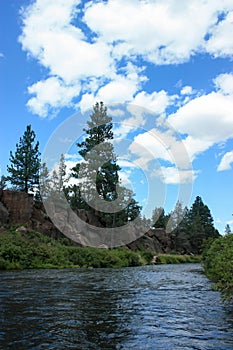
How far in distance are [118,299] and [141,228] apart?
193ft

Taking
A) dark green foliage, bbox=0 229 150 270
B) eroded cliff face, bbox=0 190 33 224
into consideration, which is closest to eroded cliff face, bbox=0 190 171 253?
eroded cliff face, bbox=0 190 33 224

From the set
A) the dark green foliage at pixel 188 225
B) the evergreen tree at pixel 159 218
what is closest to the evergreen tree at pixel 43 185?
the dark green foliage at pixel 188 225

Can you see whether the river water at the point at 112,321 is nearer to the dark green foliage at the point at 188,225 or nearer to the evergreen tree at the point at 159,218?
the dark green foliage at the point at 188,225

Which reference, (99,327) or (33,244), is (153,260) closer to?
(33,244)

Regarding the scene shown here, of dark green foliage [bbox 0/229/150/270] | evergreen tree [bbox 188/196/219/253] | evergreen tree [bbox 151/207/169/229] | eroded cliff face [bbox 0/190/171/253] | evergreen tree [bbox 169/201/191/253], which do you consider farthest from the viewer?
evergreen tree [bbox 151/207/169/229]

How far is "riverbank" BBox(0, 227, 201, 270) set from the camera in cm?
2891

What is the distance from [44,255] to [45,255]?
0.47ft

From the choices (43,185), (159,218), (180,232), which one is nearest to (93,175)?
(43,185)

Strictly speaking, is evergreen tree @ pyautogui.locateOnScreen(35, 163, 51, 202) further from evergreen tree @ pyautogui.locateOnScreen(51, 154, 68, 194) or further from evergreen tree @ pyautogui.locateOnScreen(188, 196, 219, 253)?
evergreen tree @ pyautogui.locateOnScreen(188, 196, 219, 253)

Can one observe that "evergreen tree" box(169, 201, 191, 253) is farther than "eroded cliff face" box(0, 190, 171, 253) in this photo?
Yes

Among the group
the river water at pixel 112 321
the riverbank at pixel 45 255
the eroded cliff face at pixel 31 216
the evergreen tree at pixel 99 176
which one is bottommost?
the river water at pixel 112 321

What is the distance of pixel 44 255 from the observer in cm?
3272

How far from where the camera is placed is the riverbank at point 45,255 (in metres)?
28.9

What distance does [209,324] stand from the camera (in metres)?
8.50
